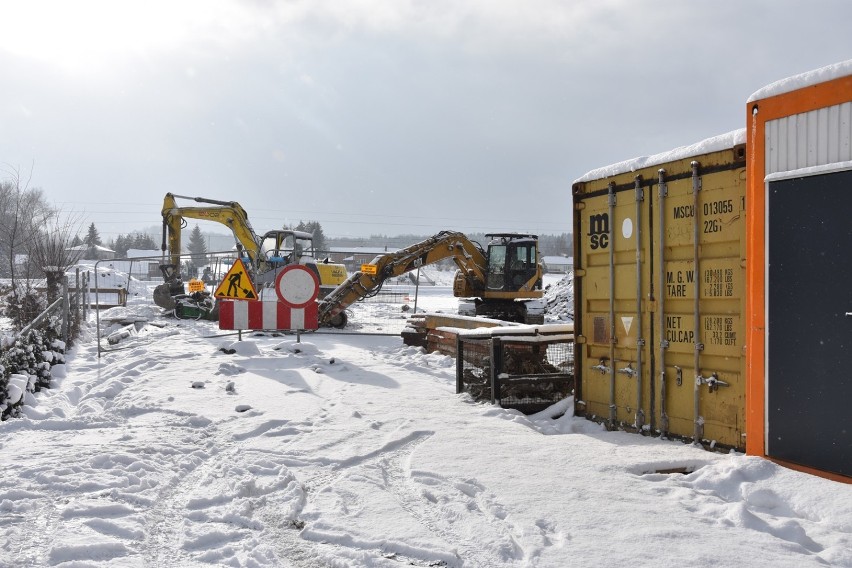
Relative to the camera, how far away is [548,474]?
493 cm

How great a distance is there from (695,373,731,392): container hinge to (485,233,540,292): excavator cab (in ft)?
49.0

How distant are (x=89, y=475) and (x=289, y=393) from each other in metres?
3.64

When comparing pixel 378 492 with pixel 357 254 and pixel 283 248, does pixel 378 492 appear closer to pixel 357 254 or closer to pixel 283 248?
pixel 283 248

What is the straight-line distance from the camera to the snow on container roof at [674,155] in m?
5.58

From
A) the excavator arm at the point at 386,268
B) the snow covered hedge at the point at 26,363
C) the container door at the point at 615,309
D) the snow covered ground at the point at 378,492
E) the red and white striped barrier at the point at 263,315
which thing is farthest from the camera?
the excavator arm at the point at 386,268

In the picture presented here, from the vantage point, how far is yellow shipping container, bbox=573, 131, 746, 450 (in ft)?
18.5

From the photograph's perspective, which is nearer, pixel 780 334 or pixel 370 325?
pixel 780 334

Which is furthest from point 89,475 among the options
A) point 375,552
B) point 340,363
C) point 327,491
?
point 340,363

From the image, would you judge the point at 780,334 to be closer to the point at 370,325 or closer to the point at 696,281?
the point at 696,281

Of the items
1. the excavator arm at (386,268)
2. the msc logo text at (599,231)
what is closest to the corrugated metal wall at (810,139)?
the msc logo text at (599,231)

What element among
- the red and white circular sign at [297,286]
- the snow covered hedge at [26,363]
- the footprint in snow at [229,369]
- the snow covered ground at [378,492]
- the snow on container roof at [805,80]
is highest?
the snow on container roof at [805,80]

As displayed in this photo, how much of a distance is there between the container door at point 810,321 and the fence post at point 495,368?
3.22 m

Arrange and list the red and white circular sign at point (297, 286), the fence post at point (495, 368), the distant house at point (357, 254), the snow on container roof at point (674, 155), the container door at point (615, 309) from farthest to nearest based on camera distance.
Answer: the distant house at point (357, 254), the red and white circular sign at point (297, 286), the fence post at point (495, 368), the container door at point (615, 309), the snow on container roof at point (674, 155)

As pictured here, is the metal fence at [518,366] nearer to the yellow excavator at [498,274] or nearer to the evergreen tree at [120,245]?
the yellow excavator at [498,274]
